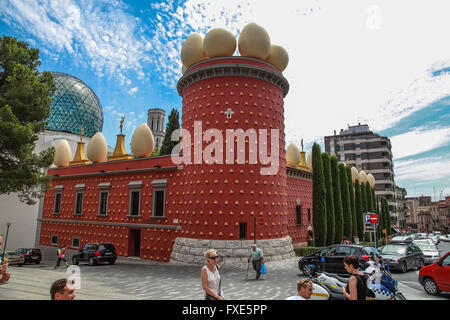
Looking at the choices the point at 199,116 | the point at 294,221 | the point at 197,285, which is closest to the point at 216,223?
the point at 197,285

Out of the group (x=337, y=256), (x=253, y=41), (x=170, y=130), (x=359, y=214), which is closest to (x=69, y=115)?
(x=170, y=130)

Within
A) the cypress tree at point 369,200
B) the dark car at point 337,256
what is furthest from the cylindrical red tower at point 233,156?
the cypress tree at point 369,200

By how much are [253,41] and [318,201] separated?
569 inches

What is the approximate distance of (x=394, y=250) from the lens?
16.4m

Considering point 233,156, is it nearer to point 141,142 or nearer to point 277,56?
point 277,56

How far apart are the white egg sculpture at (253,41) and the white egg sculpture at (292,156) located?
10644mm

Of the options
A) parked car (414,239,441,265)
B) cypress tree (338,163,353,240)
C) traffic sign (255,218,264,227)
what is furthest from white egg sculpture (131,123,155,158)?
parked car (414,239,441,265)

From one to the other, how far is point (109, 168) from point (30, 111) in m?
9.90

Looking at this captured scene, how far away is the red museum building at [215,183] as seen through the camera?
1838 cm

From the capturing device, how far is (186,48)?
70.6ft

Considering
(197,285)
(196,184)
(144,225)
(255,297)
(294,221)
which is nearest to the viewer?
(255,297)

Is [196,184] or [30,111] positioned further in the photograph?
[196,184]

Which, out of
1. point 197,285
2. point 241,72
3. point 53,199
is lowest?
point 197,285
